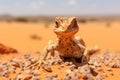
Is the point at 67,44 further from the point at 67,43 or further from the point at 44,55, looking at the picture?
the point at 44,55

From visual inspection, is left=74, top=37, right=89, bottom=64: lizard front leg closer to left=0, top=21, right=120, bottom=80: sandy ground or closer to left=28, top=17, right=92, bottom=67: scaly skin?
left=28, top=17, right=92, bottom=67: scaly skin

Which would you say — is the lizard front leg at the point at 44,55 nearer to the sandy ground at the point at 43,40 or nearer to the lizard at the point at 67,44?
the lizard at the point at 67,44

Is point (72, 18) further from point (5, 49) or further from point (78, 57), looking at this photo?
point (5, 49)

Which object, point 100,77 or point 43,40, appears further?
point 43,40

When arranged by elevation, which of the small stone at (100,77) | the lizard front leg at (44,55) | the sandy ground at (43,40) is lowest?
the sandy ground at (43,40)

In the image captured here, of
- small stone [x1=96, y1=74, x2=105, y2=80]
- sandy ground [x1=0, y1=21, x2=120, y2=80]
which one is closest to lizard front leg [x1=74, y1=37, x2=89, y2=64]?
small stone [x1=96, y1=74, x2=105, y2=80]

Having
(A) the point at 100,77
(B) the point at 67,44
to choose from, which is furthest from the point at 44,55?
(A) the point at 100,77

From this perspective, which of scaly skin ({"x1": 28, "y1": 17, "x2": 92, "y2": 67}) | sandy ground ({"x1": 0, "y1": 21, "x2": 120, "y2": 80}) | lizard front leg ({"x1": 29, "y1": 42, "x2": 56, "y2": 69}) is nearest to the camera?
scaly skin ({"x1": 28, "y1": 17, "x2": 92, "y2": 67})

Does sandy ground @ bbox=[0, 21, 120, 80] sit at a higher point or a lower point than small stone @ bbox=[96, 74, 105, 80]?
lower

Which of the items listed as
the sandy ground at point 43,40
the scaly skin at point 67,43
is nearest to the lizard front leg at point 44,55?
the scaly skin at point 67,43

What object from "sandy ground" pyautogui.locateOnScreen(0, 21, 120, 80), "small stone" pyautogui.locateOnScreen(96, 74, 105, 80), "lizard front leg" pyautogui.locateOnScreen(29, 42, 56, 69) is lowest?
"sandy ground" pyautogui.locateOnScreen(0, 21, 120, 80)

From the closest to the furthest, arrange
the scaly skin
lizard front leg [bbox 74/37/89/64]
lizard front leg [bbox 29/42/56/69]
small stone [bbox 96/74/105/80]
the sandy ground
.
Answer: the scaly skin, small stone [bbox 96/74/105/80], lizard front leg [bbox 29/42/56/69], lizard front leg [bbox 74/37/89/64], the sandy ground
